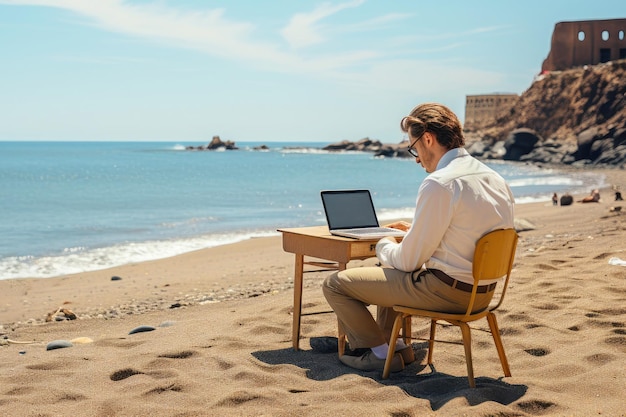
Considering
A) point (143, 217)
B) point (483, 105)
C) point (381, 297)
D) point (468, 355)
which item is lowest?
point (143, 217)

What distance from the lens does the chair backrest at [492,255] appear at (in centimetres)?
402

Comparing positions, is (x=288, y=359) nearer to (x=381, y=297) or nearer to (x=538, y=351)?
(x=381, y=297)

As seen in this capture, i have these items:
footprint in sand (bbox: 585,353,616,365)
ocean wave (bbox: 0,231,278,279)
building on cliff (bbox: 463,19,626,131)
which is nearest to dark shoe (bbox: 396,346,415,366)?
footprint in sand (bbox: 585,353,616,365)

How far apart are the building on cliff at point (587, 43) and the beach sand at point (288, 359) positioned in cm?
7563

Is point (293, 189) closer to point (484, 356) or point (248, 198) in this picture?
point (248, 198)


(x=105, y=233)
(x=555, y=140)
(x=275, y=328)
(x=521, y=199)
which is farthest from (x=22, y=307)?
(x=555, y=140)

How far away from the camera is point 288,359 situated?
4.99 meters

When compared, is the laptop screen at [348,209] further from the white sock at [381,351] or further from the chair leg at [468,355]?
the chair leg at [468,355]

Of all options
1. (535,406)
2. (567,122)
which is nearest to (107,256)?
(535,406)

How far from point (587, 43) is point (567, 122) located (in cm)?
1295

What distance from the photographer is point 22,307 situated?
29.6 feet

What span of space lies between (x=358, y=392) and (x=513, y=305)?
2521 mm

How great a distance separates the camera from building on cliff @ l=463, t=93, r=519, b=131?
95.2m

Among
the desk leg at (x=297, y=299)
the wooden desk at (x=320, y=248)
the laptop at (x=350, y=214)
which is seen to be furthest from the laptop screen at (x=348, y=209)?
the desk leg at (x=297, y=299)
